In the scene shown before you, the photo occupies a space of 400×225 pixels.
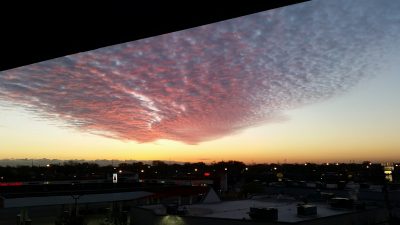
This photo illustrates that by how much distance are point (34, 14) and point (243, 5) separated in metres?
2.16

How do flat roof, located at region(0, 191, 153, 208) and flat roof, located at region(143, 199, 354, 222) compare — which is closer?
flat roof, located at region(143, 199, 354, 222)

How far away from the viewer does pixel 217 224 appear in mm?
35188

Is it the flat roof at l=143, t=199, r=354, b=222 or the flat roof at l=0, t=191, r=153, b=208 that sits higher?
the flat roof at l=0, t=191, r=153, b=208

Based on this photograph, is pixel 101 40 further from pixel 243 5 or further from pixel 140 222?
pixel 140 222

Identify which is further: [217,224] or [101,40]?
[217,224]

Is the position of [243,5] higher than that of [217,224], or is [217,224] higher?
[243,5]

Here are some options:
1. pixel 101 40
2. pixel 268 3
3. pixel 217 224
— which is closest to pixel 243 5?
pixel 268 3

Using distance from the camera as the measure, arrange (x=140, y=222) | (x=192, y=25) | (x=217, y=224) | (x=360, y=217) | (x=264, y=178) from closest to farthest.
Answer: (x=192, y=25), (x=217, y=224), (x=360, y=217), (x=140, y=222), (x=264, y=178)

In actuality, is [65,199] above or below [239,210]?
above

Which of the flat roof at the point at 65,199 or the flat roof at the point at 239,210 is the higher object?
the flat roof at the point at 65,199

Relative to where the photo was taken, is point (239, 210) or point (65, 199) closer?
point (239, 210)

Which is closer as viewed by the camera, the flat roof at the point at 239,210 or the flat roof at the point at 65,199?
the flat roof at the point at 239,210

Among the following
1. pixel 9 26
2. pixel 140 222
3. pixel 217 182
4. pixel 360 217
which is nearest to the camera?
pixel 9 26

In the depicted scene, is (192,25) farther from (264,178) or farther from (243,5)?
(264,178)
